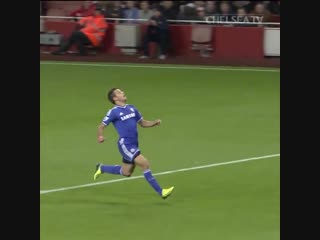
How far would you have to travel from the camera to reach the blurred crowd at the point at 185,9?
1281 inches

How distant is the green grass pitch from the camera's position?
11.4 m

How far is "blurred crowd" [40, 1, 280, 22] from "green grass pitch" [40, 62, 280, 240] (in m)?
3.70

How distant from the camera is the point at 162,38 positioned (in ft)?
104

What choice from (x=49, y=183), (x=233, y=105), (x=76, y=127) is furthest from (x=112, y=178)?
(x=233, y=105)

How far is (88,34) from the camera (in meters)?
32.2

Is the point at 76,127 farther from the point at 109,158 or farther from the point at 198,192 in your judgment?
the point at 198,192

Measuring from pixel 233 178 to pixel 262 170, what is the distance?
850 mm

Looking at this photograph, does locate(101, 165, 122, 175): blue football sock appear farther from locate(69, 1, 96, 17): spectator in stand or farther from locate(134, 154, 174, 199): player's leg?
locate(69, 1, 96, 17): spectator in stand

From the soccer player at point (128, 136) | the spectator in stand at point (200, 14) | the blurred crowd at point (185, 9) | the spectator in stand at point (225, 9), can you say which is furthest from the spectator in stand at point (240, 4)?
the soccer player at point (128, 136)

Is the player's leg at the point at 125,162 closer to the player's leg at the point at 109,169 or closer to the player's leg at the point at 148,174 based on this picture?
the player's leg at the point at 109,169

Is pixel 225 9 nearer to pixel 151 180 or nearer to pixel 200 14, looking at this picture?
pixel 200 14

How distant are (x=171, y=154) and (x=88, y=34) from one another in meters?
16.3

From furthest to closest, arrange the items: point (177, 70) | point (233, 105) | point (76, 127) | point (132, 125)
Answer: point (177, 70) → point (233, 105) → point (76, 127) → point (132, 125)

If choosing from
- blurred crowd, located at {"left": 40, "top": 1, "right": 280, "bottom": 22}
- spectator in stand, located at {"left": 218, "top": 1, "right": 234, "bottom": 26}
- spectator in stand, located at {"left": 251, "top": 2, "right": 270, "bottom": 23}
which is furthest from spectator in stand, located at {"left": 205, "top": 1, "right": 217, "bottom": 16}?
spectator in stand, located at {"left": 251, "top": 2, "right": 270, "bottom": 23}
